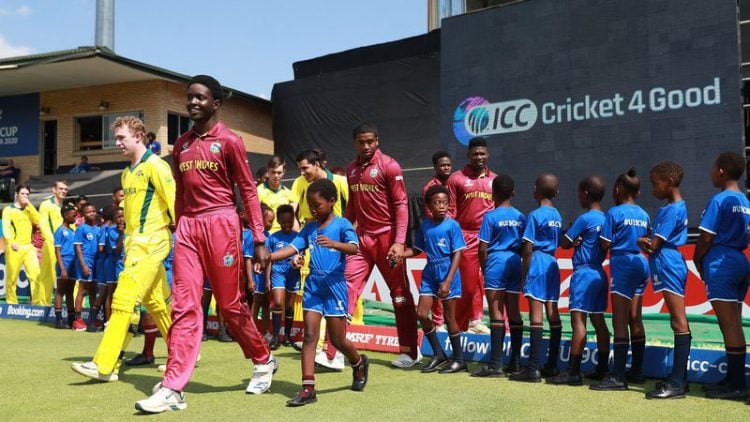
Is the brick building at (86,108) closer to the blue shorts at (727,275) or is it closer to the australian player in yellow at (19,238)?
the australian player in yellow at (19,238)

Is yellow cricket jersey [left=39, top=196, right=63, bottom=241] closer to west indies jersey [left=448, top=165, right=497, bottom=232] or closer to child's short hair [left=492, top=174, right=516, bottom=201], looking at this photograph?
west indies jersey [left=448, top=165, right=497, bottom=232]

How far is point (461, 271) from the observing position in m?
7.54

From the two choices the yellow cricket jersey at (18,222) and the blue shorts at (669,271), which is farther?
the yellow cricket jersey at (18,222)

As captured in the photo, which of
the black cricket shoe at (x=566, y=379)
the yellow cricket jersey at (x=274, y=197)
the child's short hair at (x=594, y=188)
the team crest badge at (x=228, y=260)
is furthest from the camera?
the yellow cricket jersey at (x=274, y=197)

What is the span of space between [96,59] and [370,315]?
584 inches

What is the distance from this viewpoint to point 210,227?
5.22 meters

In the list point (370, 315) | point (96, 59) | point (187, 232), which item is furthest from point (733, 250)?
point (96, 59)

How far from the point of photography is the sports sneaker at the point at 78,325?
34.9ft

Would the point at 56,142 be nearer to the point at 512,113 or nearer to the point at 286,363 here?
the point at 512,113

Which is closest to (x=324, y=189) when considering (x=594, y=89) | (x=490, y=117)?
(x=594, y=89)

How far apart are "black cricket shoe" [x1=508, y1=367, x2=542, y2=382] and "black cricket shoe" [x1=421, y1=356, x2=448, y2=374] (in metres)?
0.72

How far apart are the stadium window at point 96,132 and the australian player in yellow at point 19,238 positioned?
12.6 meters

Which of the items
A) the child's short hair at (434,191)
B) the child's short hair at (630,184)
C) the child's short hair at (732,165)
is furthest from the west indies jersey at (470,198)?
the child's short hair at (732,165)

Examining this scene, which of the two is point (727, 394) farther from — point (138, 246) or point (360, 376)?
point (138, 246)
